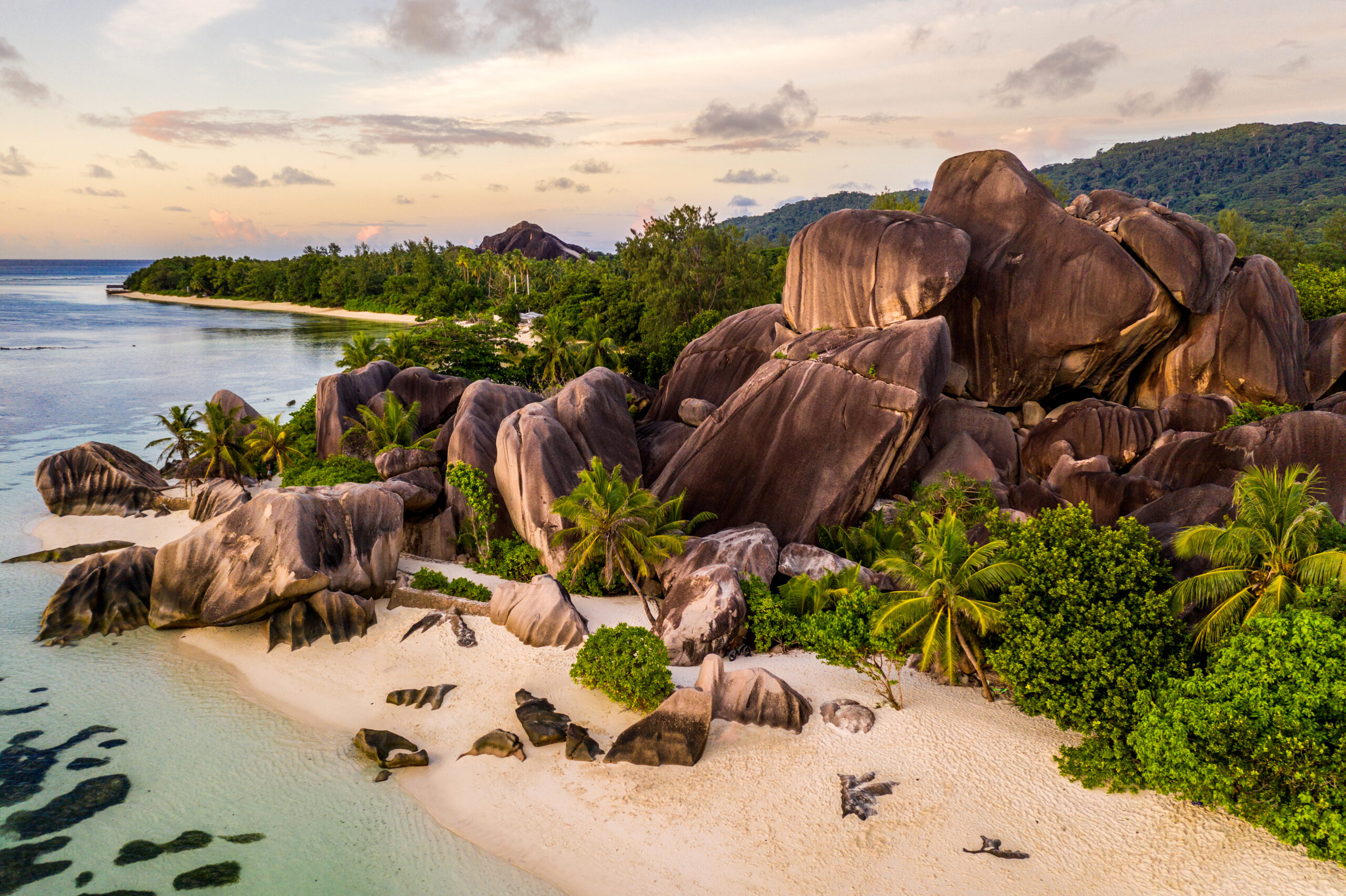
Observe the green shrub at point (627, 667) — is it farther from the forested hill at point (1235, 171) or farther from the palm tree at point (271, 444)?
the forested hill at point (1235, 171)

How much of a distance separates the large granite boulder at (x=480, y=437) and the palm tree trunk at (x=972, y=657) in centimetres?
1506

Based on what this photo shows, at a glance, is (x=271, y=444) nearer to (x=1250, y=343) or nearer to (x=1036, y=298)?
(x=1036, y=298)

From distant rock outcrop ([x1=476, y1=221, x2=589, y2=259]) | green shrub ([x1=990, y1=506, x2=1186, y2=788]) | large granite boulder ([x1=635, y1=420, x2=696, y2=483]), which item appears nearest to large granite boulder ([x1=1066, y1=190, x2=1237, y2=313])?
green shrub ([x1=990, y1=506, x2=1186, y2=788])

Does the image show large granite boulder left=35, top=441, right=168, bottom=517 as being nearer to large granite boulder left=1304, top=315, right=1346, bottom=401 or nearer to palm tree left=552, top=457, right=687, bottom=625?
palm tree left=552, top=457, right=687, bottom=625

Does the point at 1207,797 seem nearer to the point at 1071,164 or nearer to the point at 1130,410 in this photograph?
the point at 1130,410

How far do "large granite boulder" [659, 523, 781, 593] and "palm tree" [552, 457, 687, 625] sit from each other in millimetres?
316

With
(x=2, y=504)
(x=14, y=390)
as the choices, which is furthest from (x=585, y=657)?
(x=14, y=390)

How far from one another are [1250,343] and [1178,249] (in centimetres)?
514

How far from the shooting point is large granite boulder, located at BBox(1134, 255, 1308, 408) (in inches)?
1177

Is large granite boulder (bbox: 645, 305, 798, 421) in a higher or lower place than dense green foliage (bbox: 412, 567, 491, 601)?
higher

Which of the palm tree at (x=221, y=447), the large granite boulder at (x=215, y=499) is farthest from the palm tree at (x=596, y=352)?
the large granite boulder at (x=215, y=499)

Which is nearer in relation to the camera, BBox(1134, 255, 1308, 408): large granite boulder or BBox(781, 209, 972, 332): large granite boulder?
BBox(781, 209, 972, 332): large granite boulder

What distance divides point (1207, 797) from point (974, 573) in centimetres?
516

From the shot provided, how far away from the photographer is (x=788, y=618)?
19.1 m
